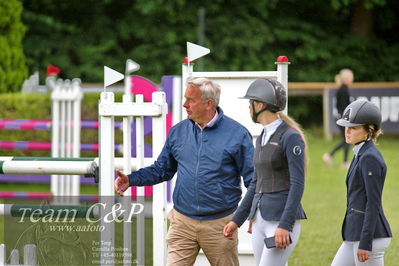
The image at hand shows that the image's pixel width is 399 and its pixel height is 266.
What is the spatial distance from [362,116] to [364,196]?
1.30ft

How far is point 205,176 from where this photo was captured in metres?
4.74

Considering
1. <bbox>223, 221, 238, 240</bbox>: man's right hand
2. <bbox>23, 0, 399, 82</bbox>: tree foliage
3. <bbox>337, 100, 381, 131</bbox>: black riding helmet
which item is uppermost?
<bbox>23, 0, 399, 82</bbox>: tree foliage

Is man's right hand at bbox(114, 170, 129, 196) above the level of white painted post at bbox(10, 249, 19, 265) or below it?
above

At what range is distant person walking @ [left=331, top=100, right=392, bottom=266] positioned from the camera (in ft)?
13.9

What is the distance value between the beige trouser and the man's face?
Result: 526mm

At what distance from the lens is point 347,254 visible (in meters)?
4.41

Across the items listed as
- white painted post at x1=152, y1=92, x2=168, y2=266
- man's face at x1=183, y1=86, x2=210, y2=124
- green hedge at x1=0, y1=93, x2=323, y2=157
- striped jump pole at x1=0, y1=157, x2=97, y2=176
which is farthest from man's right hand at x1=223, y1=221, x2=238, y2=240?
green hedge at x1=0, y1=93, x2=323, y2=157

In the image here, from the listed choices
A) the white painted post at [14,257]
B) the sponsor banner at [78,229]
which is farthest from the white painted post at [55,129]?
the white painted post at [14,257]

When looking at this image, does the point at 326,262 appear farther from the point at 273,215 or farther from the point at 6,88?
the point at 6,88

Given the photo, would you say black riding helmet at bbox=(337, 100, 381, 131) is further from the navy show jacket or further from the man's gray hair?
the man's gray hair

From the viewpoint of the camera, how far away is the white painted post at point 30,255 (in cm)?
527

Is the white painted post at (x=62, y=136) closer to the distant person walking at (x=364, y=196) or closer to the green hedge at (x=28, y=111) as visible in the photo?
the green hedge at (x=28, y=111)

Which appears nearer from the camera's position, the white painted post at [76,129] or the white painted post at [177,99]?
the white painted post at [177,99]

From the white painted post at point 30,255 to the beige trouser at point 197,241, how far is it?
0.88 metres
